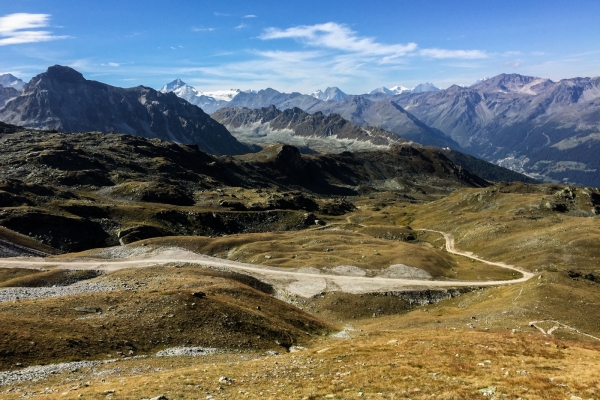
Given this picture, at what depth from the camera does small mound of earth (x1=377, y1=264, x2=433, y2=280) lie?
83188mm

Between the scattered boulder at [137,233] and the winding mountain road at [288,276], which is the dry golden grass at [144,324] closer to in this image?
the winding mountain road at [288,276]

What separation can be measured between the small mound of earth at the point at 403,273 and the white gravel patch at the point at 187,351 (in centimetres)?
5224

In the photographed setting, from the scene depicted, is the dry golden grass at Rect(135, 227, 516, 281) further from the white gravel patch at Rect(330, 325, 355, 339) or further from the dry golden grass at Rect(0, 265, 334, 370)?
the dry golden grass at Rect(0, 265, 334, 370)

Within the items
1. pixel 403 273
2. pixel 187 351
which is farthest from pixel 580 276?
pixel 187 351

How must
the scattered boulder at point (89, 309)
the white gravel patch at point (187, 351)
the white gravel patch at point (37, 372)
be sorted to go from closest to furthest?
1. the white gravel patch at point (37, 372)
2. the white gravel patch at point (187, 351)
3. the scattered boulder at point (89, 309)

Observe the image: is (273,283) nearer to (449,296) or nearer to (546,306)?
(449,296)

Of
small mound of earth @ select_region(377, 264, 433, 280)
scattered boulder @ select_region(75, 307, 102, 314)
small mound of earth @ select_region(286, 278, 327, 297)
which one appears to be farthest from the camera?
small mound of earth @ select_region(377, 264, 433, 280)

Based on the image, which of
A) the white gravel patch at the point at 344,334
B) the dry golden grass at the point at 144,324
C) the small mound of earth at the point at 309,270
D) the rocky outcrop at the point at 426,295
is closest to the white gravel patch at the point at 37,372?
the dry golden grass at the point at 144,324

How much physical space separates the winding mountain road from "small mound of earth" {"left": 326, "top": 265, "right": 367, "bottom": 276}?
1572mm

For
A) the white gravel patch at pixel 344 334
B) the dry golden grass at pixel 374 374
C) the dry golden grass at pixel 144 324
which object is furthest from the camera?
the white gravel patch at pixel 344 334

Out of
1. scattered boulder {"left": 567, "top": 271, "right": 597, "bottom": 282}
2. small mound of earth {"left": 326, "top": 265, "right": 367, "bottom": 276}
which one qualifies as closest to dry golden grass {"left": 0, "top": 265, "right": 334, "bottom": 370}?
small mound of earth {"left": 326, "top": 265, "right": 367, "bottom": 276}

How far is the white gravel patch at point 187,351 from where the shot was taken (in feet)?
120

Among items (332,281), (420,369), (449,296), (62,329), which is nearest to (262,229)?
(332,281)

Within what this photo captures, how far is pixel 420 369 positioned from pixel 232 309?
25.7m
